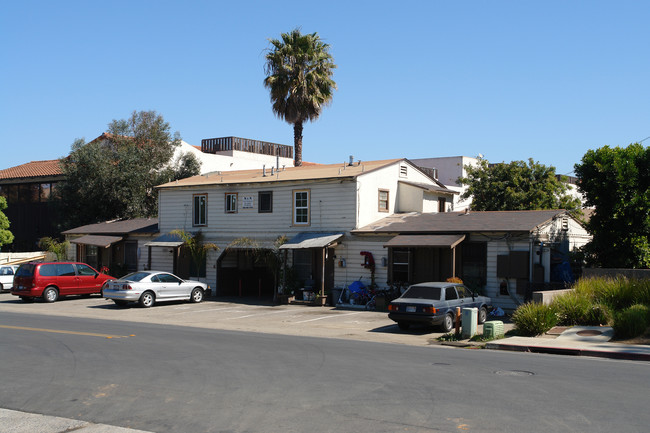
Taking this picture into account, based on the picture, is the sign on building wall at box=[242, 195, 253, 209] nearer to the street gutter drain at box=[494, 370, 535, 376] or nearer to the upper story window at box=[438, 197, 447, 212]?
the upper story window at box=[438, 197, 447, 212]

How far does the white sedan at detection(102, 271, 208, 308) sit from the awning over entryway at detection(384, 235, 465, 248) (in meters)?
9.31

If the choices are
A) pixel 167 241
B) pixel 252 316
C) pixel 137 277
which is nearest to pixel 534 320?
pixel 252 316

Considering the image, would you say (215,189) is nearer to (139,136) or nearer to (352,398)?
(139,136)

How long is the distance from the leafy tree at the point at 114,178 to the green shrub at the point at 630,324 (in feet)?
106

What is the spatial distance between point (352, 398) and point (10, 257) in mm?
36703

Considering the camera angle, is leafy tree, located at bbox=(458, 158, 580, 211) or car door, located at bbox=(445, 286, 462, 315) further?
Answer: leafy tree, located at bbox=(458, 158, 580, 211)

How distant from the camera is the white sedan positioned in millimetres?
25125

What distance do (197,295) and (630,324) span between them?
18147mm

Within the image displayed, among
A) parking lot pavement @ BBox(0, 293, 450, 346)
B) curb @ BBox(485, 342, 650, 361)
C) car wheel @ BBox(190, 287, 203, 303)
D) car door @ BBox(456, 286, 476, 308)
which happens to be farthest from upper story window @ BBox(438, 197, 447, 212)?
curb @ BBox(485, 342, 650, 361)

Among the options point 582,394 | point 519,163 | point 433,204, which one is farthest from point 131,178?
point 582,394

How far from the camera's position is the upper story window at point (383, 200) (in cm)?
2855

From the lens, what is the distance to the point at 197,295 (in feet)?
91.4

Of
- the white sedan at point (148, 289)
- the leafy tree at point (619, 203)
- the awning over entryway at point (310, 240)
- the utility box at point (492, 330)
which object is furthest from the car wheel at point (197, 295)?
the leafy tree at point (619, 203)

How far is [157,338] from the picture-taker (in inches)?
619
